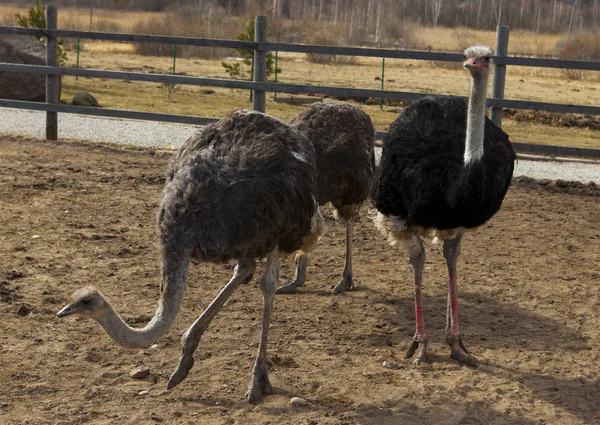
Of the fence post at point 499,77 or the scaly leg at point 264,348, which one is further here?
the fence post at point 499,77

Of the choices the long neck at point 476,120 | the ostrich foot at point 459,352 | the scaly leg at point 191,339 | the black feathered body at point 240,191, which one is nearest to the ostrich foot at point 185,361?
the scaly leg at point 191,339

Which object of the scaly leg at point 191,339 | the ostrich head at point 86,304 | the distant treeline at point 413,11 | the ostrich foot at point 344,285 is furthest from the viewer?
the distant treeline at point 413,11

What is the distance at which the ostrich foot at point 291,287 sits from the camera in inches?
248

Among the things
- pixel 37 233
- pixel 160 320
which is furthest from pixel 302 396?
pixel 37 233

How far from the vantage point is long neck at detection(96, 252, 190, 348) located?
13.6 ft

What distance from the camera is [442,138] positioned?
5.15 metres

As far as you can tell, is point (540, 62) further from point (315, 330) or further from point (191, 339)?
point (191, 339)

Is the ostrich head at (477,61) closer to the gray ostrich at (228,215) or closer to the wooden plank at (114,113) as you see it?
the gray ostrich at (228,215)

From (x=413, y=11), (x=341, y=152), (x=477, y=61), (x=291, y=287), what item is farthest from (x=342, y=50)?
(x=413, y=11)

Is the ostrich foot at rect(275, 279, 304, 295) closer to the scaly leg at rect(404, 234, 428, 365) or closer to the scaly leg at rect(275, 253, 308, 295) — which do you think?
the scaly leg at rect(275, 253, 308, 295)

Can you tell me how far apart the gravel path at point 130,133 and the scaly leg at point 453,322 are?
5370 millimetres

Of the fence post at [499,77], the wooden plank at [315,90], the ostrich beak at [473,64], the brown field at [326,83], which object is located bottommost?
the brown field at [326,83]

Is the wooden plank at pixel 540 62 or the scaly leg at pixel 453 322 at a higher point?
the wooden plank at pixel 540 62

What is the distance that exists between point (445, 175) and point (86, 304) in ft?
6.47
